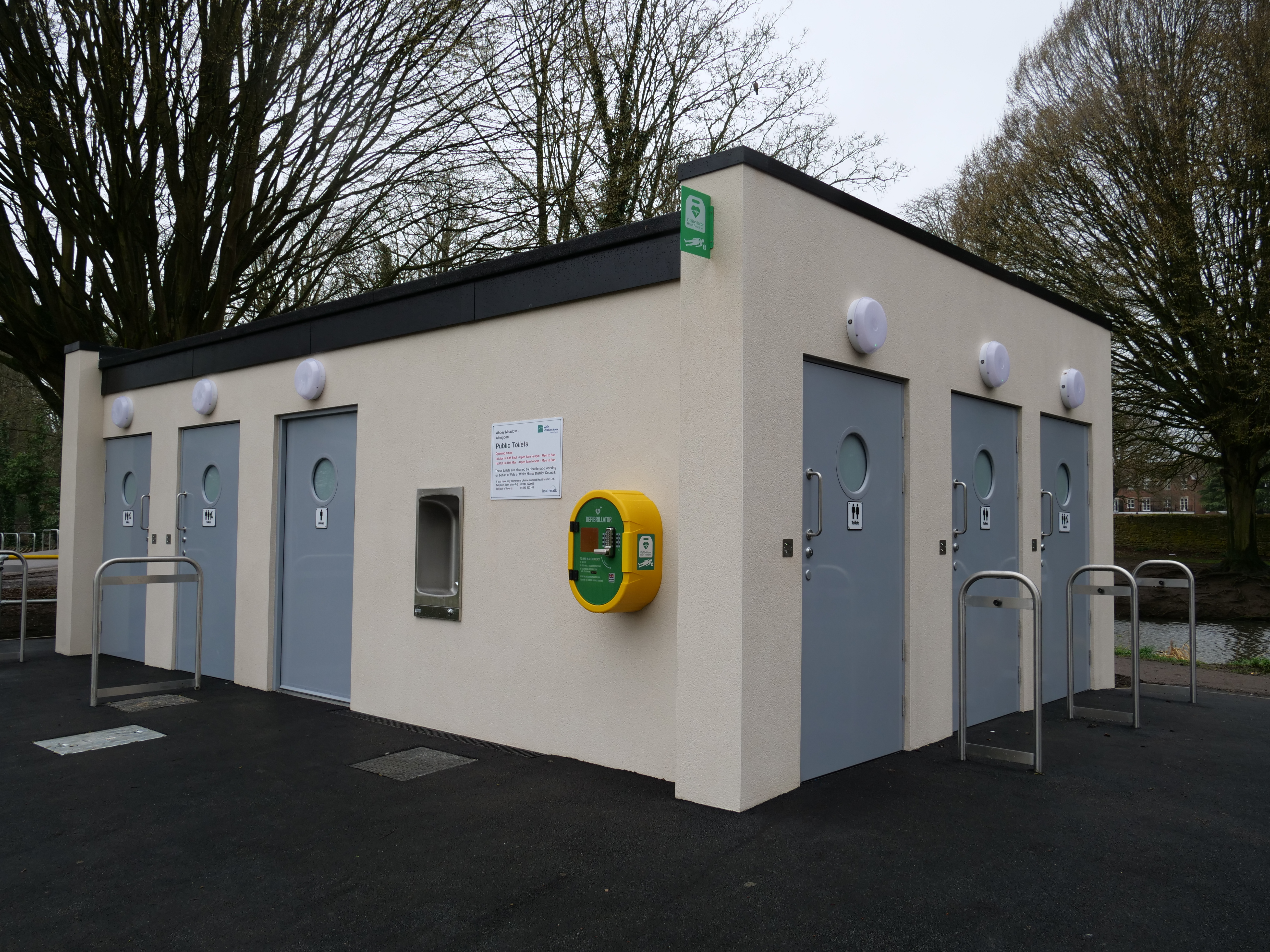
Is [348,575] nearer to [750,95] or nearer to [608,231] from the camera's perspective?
[608,231]

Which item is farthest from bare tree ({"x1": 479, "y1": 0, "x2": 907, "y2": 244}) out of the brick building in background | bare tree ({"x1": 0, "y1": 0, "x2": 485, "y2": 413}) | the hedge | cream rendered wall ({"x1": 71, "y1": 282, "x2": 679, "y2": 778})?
the brick building in background

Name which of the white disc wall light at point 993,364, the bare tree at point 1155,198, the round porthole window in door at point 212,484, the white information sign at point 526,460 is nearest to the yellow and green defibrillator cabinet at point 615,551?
the white information sign at point 526,460

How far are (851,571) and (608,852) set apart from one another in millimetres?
2099

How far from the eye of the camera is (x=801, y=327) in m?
4.68

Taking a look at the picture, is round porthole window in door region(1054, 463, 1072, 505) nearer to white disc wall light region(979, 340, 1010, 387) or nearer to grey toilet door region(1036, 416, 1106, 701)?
grey toilet door region(1036, 416, 1106, 701)

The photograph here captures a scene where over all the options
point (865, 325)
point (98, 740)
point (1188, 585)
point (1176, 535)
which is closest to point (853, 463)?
point (865, 325)

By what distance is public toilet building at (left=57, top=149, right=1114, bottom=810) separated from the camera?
4375 mm

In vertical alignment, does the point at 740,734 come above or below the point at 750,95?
below

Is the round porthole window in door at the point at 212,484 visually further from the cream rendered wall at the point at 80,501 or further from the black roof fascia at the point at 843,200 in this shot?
the black roof fascia at the point at 843,200

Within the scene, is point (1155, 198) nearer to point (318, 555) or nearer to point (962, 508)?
point (962, 508)

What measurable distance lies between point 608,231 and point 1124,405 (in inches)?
671

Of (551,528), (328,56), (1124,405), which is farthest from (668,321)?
(1124,405)

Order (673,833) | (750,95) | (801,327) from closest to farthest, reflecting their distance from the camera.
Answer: (673,833) < (801,327) < (750,95)

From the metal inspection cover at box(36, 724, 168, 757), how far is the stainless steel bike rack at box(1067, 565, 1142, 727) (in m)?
6.00
